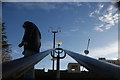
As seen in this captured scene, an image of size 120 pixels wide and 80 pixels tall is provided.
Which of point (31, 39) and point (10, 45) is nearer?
point (31, 39)

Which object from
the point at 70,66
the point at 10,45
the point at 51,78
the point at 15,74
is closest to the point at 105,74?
the point at 15,74

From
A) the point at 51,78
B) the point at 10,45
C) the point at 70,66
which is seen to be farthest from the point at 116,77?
the point at 10,45

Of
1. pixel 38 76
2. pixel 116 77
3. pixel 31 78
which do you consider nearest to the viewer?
pixel 116 77

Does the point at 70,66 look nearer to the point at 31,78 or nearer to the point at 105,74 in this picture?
the point at 31,78

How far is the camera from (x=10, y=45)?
38281mm

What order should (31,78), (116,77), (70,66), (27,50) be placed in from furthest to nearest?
(70,66) < (27,50) < (31,78) < (116,77)

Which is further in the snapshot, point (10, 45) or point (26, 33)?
point (10, 45)

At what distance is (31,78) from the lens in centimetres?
283

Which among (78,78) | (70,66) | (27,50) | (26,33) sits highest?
(26,33)

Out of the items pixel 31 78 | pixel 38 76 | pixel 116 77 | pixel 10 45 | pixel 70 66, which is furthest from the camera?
pixel 10 45

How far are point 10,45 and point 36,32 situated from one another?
118 feet

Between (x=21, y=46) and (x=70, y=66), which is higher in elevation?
(x=21, y=46)

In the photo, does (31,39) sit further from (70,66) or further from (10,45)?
(10,45)

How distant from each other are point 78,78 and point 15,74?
351cm
